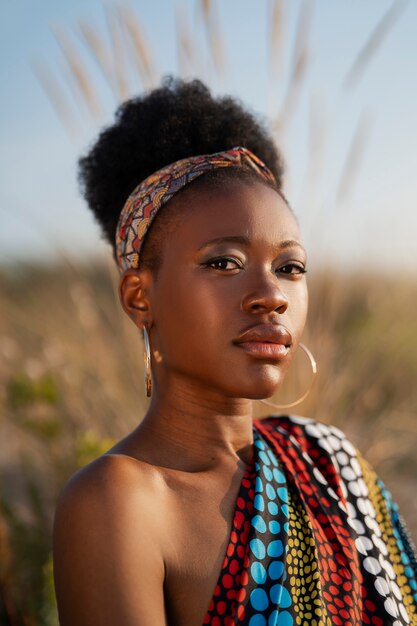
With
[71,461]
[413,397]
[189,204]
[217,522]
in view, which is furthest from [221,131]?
[413,397]

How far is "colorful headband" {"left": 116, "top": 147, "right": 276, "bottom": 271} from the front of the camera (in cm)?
170

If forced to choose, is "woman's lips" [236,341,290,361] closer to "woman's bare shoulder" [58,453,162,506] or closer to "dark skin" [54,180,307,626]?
"dark skin" [54,180,307,626]

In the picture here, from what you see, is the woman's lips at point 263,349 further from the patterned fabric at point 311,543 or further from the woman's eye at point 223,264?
the patterned fabric at point 311,543

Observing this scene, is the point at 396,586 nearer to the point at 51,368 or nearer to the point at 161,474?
the point at 161,474

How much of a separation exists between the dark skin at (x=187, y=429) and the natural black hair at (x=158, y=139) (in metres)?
0.35

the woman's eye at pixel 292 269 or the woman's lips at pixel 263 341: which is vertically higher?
the woman's eye at pixel 292 269

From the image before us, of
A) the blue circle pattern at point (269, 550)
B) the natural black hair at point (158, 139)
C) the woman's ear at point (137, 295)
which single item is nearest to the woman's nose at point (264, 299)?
the woman's ear at point (137, 295)

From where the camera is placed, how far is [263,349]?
1504mm

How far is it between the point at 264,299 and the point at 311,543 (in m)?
0.57

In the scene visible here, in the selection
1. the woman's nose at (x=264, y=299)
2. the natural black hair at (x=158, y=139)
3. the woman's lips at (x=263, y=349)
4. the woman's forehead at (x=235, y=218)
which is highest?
the natural black hair at (x=158, y=139)

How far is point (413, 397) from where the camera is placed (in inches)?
172

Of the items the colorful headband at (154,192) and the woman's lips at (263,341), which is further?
the colorful headband at (154,192)

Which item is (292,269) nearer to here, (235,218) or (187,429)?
(235,218)

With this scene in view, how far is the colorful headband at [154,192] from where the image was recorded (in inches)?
66.8
